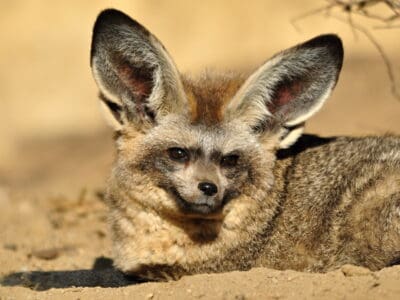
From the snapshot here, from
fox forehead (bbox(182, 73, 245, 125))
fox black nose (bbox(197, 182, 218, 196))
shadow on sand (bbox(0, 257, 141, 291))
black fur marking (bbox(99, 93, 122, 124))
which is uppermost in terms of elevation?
fox forehead (bbox(182, 73, 245, 125))

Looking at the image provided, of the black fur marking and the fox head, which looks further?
the black fur marking

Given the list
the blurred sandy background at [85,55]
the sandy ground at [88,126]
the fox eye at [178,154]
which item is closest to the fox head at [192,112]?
the fox eye at [178,154]

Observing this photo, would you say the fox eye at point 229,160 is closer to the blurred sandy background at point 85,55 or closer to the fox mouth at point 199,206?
the fox mouth at point 199,206

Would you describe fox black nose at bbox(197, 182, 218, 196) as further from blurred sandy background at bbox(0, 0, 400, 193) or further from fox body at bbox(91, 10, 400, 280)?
blurred sandy background at bbox(0, 0, 400, 193)

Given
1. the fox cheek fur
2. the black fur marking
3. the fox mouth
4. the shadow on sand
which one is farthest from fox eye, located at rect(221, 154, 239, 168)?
the shadow on sand

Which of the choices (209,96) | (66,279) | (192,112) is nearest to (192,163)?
(192,112)

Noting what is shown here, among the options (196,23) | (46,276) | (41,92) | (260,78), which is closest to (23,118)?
(41,92)
